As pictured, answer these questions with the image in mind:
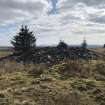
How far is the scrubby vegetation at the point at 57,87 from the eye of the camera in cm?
859

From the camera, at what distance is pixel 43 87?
10391 mm

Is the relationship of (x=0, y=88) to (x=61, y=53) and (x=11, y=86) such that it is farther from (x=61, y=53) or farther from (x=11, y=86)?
(x=61, y=53)

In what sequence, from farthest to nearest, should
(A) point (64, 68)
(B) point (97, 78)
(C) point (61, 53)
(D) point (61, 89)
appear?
(C) point (61, 53) < (A) point (64, 68) < (B) point (97, 78) < (D) point (61, 89)

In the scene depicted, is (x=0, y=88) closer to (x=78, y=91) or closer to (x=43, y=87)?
(x=43, y=87)

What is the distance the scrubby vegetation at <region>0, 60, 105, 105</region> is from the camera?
8586 millimetres

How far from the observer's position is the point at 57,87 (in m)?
10.5

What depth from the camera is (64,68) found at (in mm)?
14570

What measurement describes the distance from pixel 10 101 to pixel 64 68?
6.39 meters

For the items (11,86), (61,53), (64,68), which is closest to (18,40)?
(61,53)

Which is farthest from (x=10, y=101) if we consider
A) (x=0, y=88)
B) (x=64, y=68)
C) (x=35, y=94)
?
(x=64, y=68)

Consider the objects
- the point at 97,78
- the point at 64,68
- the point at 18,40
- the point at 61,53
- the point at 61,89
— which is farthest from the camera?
the point at 18,40

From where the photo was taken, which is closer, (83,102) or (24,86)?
(83,102)

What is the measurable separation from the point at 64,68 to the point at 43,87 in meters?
4.32

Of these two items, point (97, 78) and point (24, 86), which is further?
point (97, 78)
